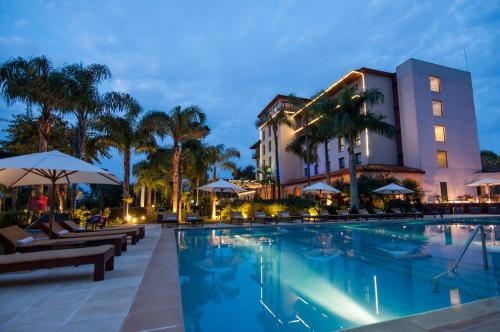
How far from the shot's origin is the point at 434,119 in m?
28.0

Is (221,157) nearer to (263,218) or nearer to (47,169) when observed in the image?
(263,218)

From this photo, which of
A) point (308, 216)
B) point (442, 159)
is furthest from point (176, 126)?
point (442, 159)

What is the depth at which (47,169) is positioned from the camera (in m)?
7.01

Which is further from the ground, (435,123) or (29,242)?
(435,123)

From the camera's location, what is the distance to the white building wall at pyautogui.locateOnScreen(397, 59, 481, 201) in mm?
27094

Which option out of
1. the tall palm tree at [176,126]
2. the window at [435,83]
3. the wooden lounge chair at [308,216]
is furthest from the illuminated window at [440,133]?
the tall palm tree at [176,126]

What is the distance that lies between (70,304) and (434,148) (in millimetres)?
31705

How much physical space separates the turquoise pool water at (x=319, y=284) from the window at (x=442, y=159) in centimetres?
2283

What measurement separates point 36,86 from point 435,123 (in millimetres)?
32129

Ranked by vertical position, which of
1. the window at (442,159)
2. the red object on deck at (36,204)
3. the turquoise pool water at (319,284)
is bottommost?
the turquoise pool water at (319,284)

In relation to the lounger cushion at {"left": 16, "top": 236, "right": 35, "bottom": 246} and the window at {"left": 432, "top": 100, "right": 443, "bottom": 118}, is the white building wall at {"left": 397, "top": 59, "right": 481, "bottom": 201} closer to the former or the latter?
the window at {"left": 432, "top": 100, "right": 443, "bottom": 118}

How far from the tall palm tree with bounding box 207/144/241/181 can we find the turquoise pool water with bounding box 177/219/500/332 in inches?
759

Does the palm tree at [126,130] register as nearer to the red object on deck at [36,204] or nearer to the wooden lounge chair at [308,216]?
the red object on deck at [36,204]

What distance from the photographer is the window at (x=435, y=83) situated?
28806mm
